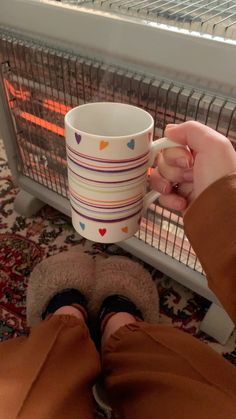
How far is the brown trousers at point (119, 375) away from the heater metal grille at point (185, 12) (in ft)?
1.36

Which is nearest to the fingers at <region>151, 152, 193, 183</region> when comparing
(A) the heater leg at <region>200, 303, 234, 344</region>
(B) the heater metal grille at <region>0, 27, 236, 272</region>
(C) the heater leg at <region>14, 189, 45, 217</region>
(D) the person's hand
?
(D) the person's hand

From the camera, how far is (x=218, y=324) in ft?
2.54

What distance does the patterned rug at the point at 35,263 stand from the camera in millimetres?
815

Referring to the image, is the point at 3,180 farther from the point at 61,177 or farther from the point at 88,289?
the point at 88,289

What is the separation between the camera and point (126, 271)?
0.86 meters

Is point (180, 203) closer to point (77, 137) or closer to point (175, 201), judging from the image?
point (175, 201)

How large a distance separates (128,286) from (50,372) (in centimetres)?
31

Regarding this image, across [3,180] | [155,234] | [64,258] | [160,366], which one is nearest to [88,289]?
[64,258]

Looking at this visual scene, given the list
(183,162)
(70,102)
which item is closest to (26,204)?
(70,102)

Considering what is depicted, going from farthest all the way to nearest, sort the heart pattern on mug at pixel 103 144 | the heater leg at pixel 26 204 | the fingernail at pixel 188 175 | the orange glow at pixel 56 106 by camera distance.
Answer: the heater leg at pixel 26 204, the orange glow at pixel 56 106, the fingernail at pixel 188 175, the heart pattern on mug at pixel 103 144

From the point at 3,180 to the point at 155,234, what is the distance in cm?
56

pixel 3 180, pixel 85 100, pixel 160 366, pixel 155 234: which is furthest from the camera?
pixel 3 180

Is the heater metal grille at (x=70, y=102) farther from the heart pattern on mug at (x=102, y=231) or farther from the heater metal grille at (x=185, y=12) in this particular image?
the heart pattern on mug at (x=102, y=231)

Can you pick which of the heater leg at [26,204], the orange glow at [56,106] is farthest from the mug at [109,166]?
the heater leg at [26,204]
